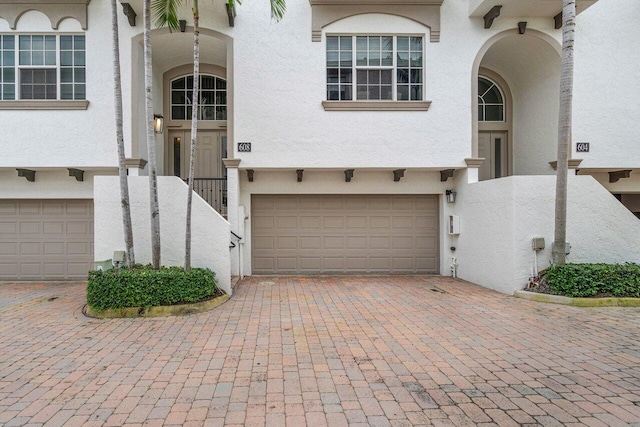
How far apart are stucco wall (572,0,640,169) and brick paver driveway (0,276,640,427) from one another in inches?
189

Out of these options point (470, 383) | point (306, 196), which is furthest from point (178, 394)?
point (306, 196)

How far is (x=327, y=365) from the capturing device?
163 inches

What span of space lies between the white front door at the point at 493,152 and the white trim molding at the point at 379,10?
358 cm

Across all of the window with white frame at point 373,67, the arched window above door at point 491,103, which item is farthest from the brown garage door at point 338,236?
the arched window above door at point 491,103

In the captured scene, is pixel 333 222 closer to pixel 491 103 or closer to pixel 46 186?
pixel 491 103

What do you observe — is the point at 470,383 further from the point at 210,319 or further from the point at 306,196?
the point at 306,196

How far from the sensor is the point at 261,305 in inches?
264

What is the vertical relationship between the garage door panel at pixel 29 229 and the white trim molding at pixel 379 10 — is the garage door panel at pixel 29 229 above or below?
below

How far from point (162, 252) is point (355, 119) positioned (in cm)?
555

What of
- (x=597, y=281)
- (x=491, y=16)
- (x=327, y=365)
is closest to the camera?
(x=327, y=365)

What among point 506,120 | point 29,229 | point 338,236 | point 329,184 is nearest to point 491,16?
point 506,120

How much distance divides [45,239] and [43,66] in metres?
4.47

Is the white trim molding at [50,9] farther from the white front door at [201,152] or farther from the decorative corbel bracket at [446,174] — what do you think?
the decorative corbel bracket at [446,174]

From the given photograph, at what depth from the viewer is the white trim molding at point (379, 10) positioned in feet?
28.9
